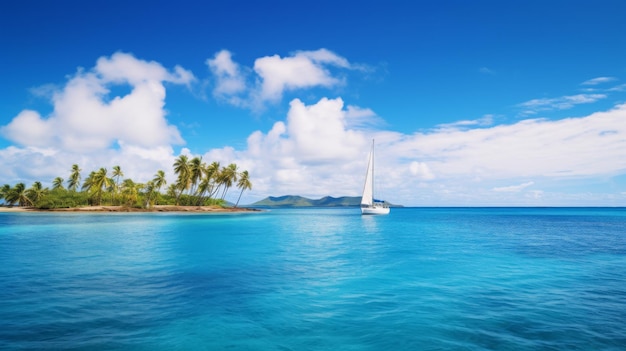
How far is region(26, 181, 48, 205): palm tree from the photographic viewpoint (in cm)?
9950

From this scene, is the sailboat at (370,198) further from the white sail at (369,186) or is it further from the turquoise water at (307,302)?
the turquoise water at (307,302)

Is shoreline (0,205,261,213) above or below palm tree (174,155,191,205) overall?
below

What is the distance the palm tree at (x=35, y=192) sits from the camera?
99500 mm

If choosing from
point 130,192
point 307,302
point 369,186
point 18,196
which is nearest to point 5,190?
point 18,196

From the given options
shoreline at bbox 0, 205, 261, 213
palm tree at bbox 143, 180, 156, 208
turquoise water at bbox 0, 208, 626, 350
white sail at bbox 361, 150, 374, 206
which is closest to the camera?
turquoise water at bbox 0, 208, 626, 350

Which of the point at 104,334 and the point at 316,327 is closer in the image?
the point at 104,334

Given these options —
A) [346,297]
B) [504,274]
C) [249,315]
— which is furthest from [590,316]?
[249,315]

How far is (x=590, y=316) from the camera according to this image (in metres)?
10.9

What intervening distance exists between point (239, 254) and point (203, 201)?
97.6 m

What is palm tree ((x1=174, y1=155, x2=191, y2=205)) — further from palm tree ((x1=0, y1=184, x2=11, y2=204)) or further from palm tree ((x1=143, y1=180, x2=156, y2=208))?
palm tree ((x1=0, y1=184, x2=11, y2=204))

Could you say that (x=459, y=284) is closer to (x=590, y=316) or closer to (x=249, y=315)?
(x=590, y=316)

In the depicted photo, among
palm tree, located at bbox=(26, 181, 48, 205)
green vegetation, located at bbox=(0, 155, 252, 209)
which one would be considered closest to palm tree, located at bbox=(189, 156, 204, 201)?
green vegetation, located at bbox=(0, 155, 252, 209)

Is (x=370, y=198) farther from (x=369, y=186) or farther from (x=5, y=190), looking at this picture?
(x=5, y=190)

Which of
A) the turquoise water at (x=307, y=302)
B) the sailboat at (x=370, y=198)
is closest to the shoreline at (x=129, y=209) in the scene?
the sailboat at (x=370, y=198)
